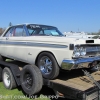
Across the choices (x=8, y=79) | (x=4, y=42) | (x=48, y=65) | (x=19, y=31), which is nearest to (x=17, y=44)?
(x=19, y=31)

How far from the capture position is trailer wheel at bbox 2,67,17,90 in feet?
17.4

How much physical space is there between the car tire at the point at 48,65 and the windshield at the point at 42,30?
3.85ft

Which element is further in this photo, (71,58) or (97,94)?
(71,58)

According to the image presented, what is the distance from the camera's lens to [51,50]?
436 cm

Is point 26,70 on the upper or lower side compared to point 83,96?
upper

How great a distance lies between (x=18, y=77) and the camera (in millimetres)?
5137

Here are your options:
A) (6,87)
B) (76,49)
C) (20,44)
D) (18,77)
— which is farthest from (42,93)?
(76,49)

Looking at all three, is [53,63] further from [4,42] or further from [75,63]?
[4,42]

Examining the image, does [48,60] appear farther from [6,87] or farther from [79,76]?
[6,87]

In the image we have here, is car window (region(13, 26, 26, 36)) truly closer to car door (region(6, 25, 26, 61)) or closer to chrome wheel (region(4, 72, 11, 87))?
car door (region(6, 25, 26, 61))

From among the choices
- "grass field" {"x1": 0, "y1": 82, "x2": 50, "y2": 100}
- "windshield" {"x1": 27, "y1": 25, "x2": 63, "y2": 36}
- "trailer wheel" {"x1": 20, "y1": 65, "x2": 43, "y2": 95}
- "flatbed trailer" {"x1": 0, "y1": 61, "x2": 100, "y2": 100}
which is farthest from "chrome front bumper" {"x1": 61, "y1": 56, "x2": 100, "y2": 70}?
"windshield" {"x1": 27, "y1": 25, "x2": 63, "y2": 36}

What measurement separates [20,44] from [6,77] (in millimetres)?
1177

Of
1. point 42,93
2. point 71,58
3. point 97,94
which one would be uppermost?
point 71,58

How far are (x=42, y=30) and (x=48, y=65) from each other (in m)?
1.71
